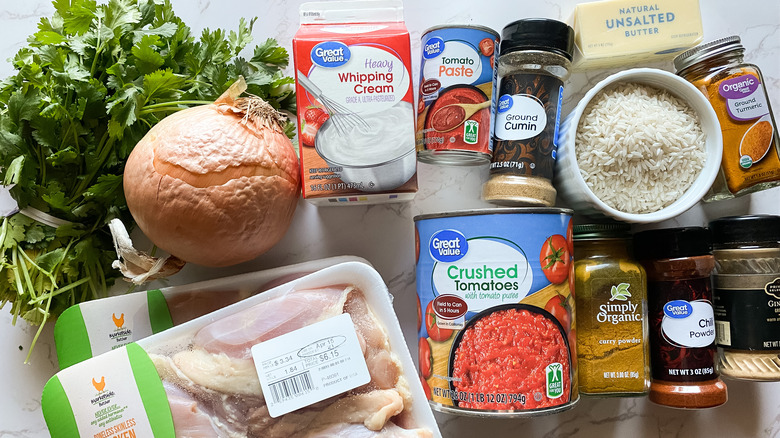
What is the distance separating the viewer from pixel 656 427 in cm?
112

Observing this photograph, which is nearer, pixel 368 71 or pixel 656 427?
pixel 368 71

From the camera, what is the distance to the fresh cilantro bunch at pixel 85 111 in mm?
916

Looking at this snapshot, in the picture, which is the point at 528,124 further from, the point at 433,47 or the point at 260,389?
the point at 260,389

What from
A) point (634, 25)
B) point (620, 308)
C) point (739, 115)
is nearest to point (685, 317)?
Result: point (620, 308)

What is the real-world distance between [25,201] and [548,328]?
96cm

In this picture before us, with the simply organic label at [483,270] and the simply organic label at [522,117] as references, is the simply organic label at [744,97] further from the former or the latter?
the simply organic label at [483,270]

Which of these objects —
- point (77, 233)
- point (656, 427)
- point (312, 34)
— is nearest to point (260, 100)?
point (312, 34)

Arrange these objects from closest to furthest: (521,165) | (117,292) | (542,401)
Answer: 1. (542,401)
2. (521,165)
3. (117,292)

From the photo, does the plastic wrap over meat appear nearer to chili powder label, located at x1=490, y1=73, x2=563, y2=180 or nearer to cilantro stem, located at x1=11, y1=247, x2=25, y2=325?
cilantro stem, located at x1=11, y1=247, x2=25, y2=325

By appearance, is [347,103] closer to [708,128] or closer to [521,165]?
[521,165]

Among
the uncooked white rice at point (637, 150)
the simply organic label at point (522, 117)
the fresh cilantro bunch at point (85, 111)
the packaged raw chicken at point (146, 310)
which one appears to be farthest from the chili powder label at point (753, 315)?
the fresh cilantro bunch at point (85, 111)

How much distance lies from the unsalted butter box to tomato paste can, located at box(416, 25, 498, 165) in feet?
0.63

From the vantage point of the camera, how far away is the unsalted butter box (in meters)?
1.00

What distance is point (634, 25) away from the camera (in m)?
1.00
